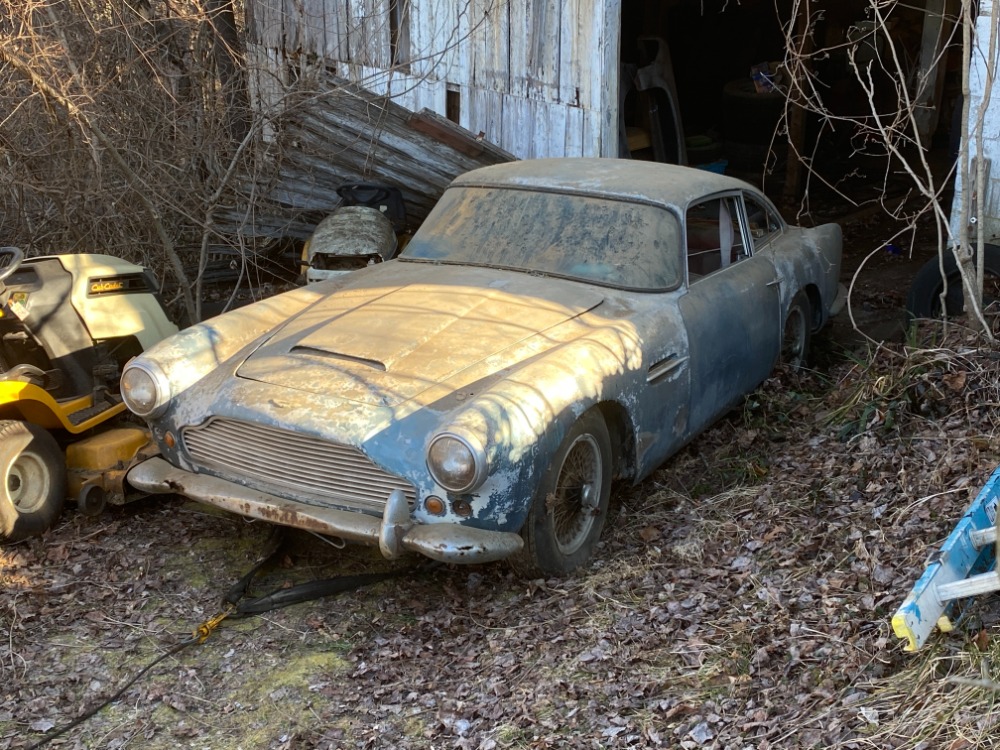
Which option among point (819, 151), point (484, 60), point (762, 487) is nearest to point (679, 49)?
point (819, 151)

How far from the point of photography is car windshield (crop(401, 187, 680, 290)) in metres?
5.38

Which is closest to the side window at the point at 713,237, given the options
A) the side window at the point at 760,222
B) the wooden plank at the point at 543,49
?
the side window at the point at 760,222

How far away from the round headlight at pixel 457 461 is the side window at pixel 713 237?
6.77 feet

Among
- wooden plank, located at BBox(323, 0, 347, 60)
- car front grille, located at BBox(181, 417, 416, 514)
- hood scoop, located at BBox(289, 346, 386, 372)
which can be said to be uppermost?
wooden plank, located at BBox(323, 0, 347, 60)

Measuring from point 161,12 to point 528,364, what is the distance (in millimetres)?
6284

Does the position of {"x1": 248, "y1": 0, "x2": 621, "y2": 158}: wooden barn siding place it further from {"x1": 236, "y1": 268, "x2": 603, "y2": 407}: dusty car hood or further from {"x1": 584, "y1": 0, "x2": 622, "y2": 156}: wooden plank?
{"x1": 236, "y1": 268, "x2": 603, "y2": 407}: dusty car hood

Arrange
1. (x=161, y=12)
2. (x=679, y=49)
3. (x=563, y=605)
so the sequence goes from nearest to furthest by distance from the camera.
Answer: (x=563, y=605) < (x=161, y=12) < (x=679, y=49)

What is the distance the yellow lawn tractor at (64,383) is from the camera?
191 inches

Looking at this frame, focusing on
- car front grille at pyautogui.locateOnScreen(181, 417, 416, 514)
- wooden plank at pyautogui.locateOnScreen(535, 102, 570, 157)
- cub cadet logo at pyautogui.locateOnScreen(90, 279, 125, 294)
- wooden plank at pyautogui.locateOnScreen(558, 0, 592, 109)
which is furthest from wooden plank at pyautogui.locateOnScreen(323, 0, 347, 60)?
car front grille at pyautogui.locateOnScreen(181, 417, 416, 514)

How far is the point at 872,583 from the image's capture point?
4.11 m

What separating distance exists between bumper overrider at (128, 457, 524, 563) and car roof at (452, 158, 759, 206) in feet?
7.42

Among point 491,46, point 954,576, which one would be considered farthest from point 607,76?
point 954,576

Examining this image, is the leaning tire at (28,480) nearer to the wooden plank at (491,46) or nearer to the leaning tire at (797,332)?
the leaning tire at (797,332)

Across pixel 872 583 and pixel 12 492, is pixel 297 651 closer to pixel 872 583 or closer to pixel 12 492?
pixel 12 492
